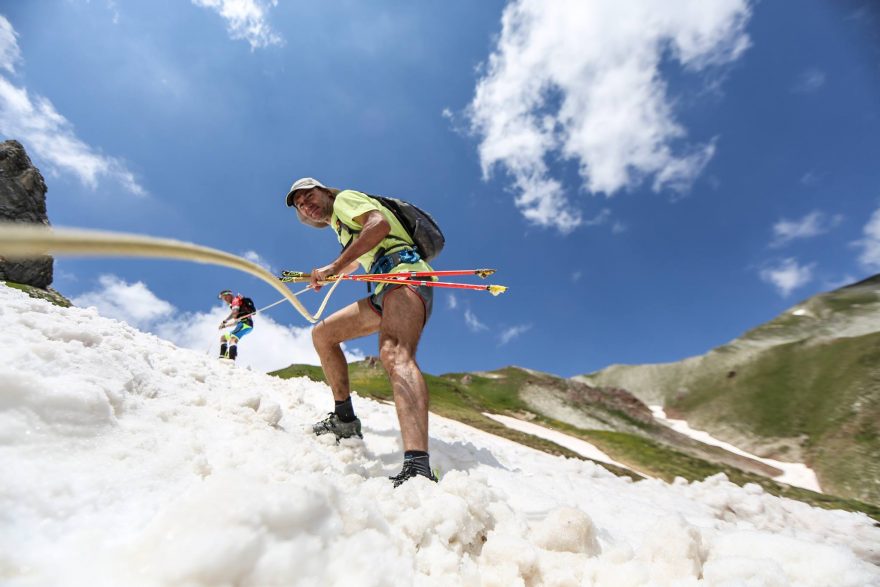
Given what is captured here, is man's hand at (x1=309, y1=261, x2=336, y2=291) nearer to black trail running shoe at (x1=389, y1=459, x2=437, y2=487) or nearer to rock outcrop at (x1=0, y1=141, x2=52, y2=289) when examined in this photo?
black trail running shoe at (x1=389, y1=459, x2=437, y2=487)

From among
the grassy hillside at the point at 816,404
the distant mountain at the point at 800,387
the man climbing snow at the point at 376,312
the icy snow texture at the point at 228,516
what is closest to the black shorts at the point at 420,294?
the man climbing snow at the point at 376,312

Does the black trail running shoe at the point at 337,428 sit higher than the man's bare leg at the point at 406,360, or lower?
lower

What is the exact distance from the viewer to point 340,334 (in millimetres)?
4645

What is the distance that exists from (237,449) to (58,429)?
0.91 m

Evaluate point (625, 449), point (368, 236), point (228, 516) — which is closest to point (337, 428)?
point (368, 236)

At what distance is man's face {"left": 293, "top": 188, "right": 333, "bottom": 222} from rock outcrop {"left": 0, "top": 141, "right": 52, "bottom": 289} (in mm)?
26154

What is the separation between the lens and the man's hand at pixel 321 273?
4157mm

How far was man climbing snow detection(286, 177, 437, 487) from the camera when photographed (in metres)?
3.45

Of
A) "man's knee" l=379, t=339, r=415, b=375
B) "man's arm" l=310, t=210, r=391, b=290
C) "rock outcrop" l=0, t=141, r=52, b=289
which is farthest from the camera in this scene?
"rock outcrop" l=0, t=141, r=52, b=289

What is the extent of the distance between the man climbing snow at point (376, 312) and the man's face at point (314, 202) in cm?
1

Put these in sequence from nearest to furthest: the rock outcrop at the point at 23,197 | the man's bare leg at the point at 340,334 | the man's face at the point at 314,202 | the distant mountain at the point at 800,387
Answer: the man's bare leg at the point at 340,334 < the man's face at the point at 314,202 < the rock outcrop at the point at 23,197 < the distant mountain at the point at 800,387

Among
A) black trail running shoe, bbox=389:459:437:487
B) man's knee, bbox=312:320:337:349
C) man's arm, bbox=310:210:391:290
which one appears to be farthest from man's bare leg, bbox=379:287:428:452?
man's knee, bbox=312:320:337:349

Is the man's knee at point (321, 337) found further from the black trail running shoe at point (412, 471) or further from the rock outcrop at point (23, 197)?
the rock outcrop at point (23, 197)

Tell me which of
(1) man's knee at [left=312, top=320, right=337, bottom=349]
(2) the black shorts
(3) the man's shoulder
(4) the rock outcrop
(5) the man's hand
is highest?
(4) the rock outcrop
